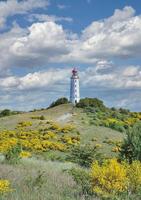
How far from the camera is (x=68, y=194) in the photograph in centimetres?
1084

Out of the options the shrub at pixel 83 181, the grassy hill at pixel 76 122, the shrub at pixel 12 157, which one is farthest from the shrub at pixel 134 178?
Answer: the grassy hill at pixel 76 122

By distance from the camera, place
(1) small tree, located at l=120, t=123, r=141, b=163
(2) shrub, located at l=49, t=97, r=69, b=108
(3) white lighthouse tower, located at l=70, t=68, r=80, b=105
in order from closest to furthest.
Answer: (1) small tree, located at l=120, t=123, r=141, b=163 → (2) shrub, located at l=49, t=97, r=69, b=108 → (3) white lighthouse tower, located at l=70, t=68, r=80, b=105

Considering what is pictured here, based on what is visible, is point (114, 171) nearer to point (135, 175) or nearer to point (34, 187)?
point (135, 175)

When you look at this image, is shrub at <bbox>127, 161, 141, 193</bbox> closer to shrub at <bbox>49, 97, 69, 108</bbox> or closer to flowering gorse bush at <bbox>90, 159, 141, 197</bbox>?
flowering gorse bush at <bbox>90, 159, 141, 197</bbox>

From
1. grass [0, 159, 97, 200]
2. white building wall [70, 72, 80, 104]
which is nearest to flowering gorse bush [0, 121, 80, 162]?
white building wall [70, 72, 80, 104]

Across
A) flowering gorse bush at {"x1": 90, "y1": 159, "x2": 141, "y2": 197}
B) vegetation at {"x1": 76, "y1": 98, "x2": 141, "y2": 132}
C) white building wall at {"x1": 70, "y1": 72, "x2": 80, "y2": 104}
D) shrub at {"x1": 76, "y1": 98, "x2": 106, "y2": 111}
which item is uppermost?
white building wall at {"x1": 70, "y1": 72, "x2": 80, "y2": 104}

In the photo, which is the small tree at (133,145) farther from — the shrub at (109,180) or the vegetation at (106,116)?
A: the vegetation at (106,116)

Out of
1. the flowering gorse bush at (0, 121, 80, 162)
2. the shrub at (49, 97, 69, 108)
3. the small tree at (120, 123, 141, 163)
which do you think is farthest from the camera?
the shrub at (49, 97, 69, 108)

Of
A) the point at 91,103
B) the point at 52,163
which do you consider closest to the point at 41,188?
the point at 52,163

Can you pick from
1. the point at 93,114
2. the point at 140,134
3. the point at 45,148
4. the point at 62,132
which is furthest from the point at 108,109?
the point at 140,134

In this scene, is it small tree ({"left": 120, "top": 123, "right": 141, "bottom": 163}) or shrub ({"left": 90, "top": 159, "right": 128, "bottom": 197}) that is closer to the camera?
shrub ({"left": 90, "top": 159, "right": 128, "bottom": 197})

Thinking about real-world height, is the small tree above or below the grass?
above

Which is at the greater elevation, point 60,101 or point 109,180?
point 60,101

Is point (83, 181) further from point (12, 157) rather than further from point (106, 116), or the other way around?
point (106, 116)
